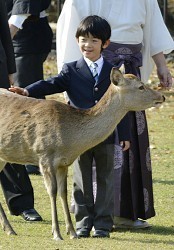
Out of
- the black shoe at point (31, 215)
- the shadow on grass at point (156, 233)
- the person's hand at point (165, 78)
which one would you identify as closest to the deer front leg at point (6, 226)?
the black shoe at point (31, 215)

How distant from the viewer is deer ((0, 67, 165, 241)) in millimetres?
6520

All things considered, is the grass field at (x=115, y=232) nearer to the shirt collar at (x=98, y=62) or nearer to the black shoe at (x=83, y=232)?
the black shoe at (x=83, y=232)

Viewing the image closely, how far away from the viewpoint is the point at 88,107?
685 centimetres

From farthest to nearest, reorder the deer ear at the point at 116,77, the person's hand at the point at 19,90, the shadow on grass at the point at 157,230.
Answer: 1. the shadow on grass at the point at 157,230
2. the person's hand at the point at 19,90
3. the deer ear at the point at 116,77

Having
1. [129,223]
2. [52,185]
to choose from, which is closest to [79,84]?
[52,185]

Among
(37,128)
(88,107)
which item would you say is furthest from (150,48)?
(37,128)

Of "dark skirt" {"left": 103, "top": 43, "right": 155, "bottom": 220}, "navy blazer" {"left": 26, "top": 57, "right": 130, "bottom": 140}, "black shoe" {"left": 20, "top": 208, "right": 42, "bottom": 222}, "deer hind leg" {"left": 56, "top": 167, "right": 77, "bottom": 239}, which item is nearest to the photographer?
"deer hind leg" {"left": 56, "top": 167, "right": 77, "bottom": 239}

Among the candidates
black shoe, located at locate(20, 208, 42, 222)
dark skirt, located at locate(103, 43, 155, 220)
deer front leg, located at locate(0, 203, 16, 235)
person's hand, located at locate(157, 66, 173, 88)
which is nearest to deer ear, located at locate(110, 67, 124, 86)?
dark skirt, located at locate(103, 43, 155, 220)

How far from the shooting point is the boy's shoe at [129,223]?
7488 mm

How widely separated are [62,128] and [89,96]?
43 cm

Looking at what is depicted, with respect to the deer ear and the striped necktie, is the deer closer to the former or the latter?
the deer ear

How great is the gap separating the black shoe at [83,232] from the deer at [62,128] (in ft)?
0.86

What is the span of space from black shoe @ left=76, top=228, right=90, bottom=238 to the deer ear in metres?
1.15

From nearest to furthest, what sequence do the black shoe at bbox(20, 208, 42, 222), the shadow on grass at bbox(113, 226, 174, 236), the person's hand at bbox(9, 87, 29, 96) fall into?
the person's hand at bbox(9, 87, 29, 96), the shadow on grass at bbox(113, 226, 174, 236), the black shoe at bbox(20, 208, 42, 222)
